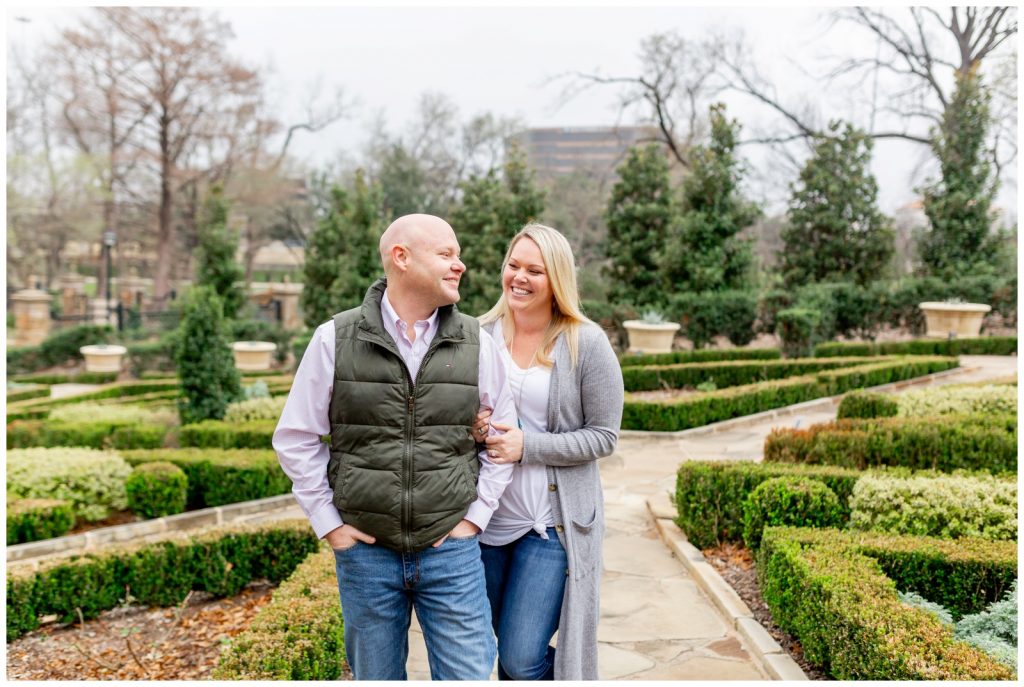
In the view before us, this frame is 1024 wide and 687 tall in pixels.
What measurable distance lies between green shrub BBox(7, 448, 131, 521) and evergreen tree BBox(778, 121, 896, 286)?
51.1 ft

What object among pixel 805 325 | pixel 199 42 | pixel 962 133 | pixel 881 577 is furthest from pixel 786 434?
pixel 199 42

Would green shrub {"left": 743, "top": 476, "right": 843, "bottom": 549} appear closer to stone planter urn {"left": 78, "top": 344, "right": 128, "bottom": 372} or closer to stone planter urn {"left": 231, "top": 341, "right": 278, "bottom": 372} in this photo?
stone planter urn {"left": 231, "top": 341, "right": 278, "bottom": 372}

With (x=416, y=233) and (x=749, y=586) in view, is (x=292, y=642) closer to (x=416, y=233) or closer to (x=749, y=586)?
(x=416, y=233)

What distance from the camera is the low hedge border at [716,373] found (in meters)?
12.1

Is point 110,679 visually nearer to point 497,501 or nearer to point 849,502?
point 497,501

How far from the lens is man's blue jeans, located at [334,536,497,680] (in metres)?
2.24

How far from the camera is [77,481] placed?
22.5 feet

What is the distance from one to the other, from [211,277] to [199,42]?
11.3 metres

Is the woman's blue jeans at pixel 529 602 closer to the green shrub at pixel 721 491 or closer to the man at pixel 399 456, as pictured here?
the man at pixel 399 456

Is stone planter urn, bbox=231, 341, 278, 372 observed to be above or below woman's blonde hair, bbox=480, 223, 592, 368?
below

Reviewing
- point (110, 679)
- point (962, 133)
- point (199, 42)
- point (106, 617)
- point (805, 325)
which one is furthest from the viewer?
point (199, 42)

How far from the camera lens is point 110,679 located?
12.8ft

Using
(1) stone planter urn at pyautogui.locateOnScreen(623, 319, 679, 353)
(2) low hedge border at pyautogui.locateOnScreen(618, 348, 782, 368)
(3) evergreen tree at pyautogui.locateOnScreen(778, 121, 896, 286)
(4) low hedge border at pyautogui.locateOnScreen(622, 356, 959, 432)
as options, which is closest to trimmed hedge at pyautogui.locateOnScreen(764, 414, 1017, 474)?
(4) low hedge border at pyautogui.locateOnScreen(622, 356, 959, 432)

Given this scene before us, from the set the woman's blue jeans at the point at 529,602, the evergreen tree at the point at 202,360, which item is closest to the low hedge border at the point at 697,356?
the evergreen tree at the point at 202,360
